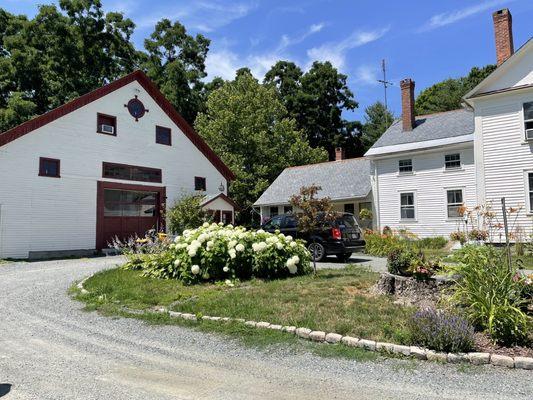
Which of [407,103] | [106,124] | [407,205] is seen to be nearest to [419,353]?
[407,205]

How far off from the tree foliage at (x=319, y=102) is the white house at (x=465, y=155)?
24.8 meters

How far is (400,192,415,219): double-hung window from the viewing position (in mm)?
25244

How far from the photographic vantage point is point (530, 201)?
19312 mm

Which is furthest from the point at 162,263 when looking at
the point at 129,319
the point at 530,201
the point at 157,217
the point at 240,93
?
the point at 240,93

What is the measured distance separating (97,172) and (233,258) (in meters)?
14.8

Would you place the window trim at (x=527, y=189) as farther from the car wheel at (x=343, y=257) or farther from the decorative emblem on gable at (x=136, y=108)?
the decorative emblem on gable at (x=136, y=108)

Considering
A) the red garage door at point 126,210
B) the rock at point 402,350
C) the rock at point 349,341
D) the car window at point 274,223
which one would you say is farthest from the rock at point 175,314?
the red garage door at point 126,210

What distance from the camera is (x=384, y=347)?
539 cm

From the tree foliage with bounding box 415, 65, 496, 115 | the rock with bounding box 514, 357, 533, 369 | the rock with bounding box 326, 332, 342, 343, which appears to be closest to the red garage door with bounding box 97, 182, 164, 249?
the rock with bounding box 326, 332, 342, 343

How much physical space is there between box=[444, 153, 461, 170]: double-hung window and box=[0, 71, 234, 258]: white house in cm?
1306

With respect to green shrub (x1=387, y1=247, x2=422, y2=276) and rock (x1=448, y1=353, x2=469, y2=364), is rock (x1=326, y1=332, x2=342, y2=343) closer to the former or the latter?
rock (x1=448, y1=353, x2=469, y2=364)

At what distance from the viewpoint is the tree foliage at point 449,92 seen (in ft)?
154

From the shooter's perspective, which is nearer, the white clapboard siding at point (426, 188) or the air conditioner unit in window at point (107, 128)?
the air conditioner unit in window at point (107, 128)

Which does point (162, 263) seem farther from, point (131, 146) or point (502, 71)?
point (502, 71)
